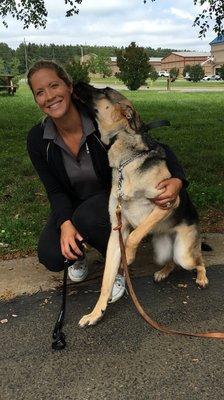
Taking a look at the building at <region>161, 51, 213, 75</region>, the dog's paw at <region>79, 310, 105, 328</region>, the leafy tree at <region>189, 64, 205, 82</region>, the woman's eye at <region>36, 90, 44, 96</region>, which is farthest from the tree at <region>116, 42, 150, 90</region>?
the building at <region>161, 51, 213, 75</region>

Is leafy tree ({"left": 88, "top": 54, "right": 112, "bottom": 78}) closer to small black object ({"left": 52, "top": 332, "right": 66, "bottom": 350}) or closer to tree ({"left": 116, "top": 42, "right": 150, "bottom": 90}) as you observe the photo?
tree ({"left": 116, "top": 42, "right": 150, "bottom": 90})

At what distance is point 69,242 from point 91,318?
545 millimetres

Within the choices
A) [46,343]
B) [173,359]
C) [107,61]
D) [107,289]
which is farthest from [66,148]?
[107,61]

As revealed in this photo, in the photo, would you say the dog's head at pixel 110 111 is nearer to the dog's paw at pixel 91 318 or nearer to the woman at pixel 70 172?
the woman at pixel 70 172

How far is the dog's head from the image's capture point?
10.7ft

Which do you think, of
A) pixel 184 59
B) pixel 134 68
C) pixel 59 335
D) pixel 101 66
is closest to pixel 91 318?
pixel 59 335

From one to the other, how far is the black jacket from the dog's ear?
259 millimetres

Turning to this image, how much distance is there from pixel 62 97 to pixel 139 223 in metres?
1.03

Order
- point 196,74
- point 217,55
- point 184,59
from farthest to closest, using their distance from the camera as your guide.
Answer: point 184,59 < point 217,55 < point 196,74

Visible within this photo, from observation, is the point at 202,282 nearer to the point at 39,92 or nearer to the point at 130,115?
the point at 130,115

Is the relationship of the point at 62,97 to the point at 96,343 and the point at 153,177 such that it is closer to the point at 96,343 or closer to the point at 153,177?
the point at 153,177

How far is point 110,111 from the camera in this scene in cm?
327

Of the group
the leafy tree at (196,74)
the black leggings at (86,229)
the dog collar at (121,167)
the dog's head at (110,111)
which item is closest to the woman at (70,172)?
the black leggings at (86,229)

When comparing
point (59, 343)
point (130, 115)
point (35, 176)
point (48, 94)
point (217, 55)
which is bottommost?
point (217, 55)
